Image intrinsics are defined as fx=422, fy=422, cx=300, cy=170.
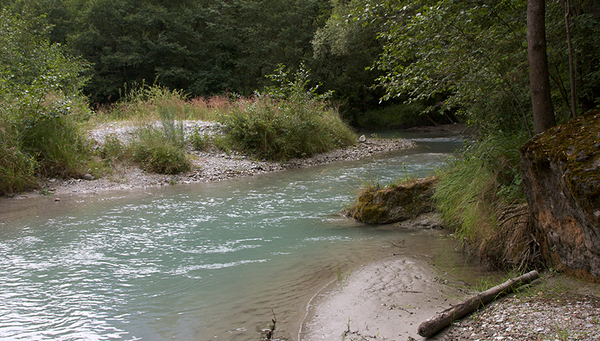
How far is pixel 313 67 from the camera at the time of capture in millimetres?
28719

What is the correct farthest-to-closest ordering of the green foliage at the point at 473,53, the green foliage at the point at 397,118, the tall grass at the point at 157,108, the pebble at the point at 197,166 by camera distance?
the green foliage at the point at 397,118 < the tall grass at the point at 157,108 < the pebble at the point at 197,166 < the green foliage at the point at 473,53

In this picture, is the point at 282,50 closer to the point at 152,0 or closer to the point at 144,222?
the point at 152,0

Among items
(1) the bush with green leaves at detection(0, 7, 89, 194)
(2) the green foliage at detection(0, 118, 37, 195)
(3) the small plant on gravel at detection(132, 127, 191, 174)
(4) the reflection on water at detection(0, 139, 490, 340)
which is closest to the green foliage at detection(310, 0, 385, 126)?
(3) the small plant on gravel at detection(132, 127, 191, 174)

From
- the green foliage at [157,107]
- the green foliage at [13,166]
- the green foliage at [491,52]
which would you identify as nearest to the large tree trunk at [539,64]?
the green foliage at [491,52]

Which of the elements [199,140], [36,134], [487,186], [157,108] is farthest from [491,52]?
[157,108]

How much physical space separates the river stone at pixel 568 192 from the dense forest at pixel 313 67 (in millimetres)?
600

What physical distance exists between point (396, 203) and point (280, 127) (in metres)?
8.21

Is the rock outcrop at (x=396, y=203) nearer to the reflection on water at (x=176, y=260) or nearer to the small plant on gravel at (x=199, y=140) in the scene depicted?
the reflection on water at (x=176, y=260)

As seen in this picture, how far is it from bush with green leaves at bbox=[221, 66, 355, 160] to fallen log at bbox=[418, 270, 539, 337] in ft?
34.6

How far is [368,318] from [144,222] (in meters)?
4.66

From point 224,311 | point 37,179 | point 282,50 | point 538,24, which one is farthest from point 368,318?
point 282,50

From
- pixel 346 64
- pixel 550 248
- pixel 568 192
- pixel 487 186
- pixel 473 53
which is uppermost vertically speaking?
pixel 346 64

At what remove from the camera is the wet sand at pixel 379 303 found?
10.0ft

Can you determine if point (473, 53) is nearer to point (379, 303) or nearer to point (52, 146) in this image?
point (379, 303)
